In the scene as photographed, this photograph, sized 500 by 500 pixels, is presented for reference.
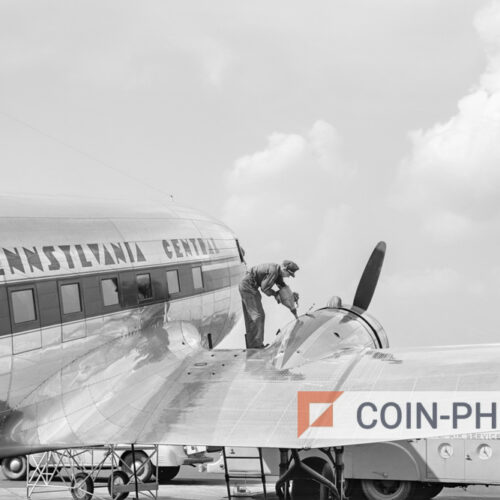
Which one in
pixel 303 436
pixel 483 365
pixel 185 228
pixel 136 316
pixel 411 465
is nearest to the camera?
pixel 303 436

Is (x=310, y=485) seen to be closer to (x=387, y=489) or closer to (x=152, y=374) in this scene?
(x=387, y=489)

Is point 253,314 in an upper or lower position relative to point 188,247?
lower

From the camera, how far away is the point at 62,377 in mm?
12422

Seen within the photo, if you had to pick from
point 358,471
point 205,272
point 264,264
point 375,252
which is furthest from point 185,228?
point 358,471

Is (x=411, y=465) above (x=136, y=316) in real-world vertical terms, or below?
below

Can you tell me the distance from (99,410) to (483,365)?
16.3 ft

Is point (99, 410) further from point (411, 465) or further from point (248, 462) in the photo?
point (411, 465)

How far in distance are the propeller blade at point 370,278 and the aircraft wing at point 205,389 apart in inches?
164

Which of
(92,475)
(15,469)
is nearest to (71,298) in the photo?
(92,475)

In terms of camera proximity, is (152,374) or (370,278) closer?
(152,374)

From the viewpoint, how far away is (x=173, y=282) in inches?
631

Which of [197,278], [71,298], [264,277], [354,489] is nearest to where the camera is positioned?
[71,298]

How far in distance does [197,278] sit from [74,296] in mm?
4882

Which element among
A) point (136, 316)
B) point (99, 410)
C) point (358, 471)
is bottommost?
point (358, 471)
